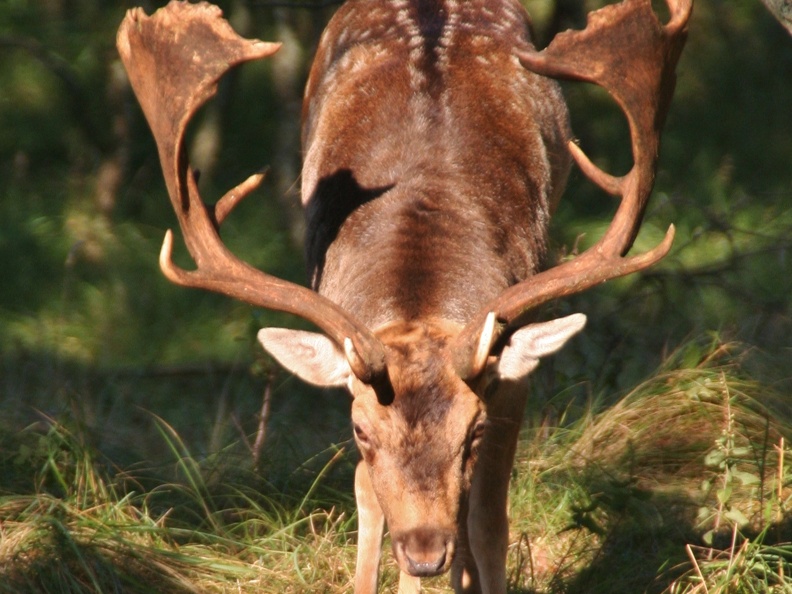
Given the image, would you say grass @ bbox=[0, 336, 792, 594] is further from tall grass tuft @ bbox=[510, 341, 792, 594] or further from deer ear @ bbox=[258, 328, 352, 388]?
deer ear @ bbox=[258, 328, 352, 388]

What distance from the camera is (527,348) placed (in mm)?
4754

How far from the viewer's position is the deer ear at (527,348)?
15.5 ft

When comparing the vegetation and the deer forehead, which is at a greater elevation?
the deer forehead

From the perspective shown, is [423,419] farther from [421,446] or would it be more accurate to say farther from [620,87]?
[620,87]

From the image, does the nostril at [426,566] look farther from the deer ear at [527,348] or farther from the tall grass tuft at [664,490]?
the tall grass tuft at [664,490]

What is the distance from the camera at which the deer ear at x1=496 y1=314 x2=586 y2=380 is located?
15.5 ft

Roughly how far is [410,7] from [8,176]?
544 centimetres

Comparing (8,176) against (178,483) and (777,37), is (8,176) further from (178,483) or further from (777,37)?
(777,37)

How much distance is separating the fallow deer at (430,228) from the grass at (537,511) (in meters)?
0.47

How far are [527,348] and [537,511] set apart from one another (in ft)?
5.31

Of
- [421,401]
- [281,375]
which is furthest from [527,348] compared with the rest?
[281,375]

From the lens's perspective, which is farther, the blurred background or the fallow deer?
the blurred background

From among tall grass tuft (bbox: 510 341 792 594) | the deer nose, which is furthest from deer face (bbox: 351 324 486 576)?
tall grass tuft (bbox: 510 341 792 594)

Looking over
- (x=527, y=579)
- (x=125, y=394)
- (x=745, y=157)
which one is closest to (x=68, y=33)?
(x=125, y=394)
